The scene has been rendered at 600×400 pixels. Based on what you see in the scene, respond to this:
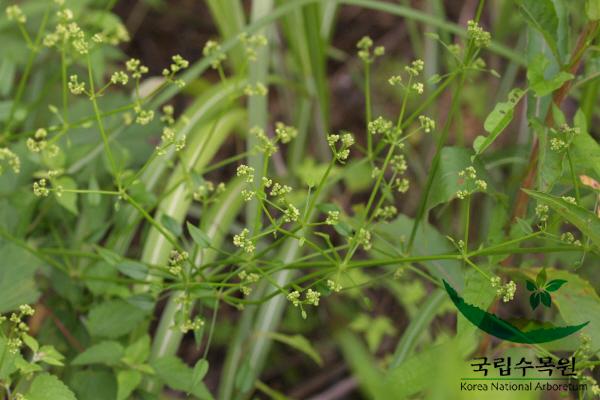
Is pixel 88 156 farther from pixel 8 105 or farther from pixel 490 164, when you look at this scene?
pixel 490 164

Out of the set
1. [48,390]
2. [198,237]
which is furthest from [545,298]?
[48,390]

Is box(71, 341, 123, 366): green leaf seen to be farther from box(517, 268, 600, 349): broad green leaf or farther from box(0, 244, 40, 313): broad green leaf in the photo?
box(517, 268, 600, 349): broad green leaf

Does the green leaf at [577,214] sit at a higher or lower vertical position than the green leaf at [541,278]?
higher

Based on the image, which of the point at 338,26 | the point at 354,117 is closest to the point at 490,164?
the point at 354,117

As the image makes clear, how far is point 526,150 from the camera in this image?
1.45 m

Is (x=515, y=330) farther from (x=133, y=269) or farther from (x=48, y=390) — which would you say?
(x=48, y=390)

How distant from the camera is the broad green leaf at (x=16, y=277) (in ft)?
4.58

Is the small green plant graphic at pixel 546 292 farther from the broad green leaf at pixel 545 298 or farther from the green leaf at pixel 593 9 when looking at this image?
the green leaf at pixel 593 9

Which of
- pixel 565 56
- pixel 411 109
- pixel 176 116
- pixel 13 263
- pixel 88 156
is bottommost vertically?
pixel 13 263

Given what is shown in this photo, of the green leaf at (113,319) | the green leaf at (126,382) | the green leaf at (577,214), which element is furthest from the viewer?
the green leaf at (113,319)

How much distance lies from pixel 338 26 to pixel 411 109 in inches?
21.8

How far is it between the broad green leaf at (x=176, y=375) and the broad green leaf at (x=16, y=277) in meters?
0.29

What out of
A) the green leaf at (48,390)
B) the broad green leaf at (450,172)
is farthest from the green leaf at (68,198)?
the broad green leaf at (450,172)

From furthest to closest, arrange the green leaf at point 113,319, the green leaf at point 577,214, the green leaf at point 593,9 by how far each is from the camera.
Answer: the green leaf at point 113,319 < the green leaf at point 593,9 < the green leaf at point 577,214
